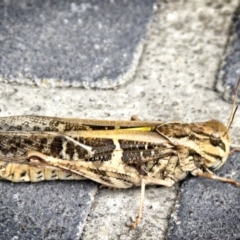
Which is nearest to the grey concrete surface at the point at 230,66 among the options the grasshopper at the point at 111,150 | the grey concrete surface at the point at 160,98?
the grey concrete surface at the point at 160,98

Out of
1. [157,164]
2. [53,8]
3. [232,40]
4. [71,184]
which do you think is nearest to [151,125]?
[157,164]

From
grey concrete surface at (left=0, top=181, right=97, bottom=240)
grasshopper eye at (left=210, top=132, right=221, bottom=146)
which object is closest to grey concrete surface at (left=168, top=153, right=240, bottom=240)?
grasshopper eye at (left=210, top=132, right=221, bottom=146)

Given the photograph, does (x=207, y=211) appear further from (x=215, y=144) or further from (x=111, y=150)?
(x=111, y=150)

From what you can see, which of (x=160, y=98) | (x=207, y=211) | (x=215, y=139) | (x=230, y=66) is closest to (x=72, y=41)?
(x=160, y=98)

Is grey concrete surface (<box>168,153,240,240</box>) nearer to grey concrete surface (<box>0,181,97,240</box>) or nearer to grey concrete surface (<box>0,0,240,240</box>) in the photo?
grey concrete surface (<box>0,0,240,240</box>)

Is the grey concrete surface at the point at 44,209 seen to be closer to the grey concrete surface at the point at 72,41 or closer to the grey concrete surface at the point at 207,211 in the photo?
the grey concrete surface at the point at 207,211

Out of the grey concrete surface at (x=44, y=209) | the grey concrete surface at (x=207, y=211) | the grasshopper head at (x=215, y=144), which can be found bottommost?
the grey concrete surface at (x=44, y=209)

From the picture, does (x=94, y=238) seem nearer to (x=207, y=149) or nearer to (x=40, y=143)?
(x=40, y=143)

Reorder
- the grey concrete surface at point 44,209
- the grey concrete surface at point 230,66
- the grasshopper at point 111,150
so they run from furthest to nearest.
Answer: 1. the grey concrete surface at point 230,66
2. the grasshopper at point 111,150
3. the grey concrete surface at point 44,209
